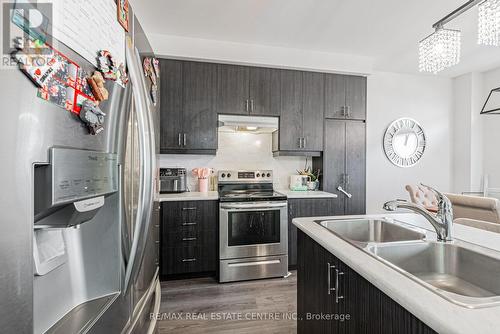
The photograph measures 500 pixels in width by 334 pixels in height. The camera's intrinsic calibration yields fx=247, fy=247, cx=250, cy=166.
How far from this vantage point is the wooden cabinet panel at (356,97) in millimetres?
3404

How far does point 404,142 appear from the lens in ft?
13.4

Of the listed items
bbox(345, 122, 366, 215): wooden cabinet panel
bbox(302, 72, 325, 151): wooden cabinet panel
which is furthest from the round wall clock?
bbox(302, 72, 325, 151): wooden cabinet panel

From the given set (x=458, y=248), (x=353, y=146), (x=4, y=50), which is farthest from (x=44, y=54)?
(x=353, y=146)

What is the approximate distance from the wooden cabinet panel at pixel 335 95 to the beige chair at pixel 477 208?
1.62m

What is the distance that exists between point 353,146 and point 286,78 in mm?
1316

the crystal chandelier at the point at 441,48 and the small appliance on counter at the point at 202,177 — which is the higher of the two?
the crystal chandelier at the point at 441,48

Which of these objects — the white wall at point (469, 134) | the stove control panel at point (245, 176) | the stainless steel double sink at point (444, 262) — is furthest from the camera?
the white wall at point (469, 134)

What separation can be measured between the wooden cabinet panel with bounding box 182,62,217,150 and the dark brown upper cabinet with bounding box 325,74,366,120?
1.53 meters

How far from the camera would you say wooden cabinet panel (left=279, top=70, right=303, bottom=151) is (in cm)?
320

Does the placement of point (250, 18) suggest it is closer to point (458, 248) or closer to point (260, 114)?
point (260, 114)

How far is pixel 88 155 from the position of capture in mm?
564

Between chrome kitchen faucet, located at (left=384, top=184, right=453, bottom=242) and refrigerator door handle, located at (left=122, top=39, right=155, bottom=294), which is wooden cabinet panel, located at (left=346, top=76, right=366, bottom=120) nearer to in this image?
chrome kitchen faucet, located at (left=384, top=184, right=453, bottom=242)

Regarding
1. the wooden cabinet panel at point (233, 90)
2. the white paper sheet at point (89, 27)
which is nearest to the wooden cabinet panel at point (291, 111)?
the wooden cabinet panel at point (233, 90)

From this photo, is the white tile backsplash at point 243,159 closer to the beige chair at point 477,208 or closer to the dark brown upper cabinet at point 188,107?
the dark brown upper cabinet at point 188,107
